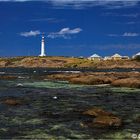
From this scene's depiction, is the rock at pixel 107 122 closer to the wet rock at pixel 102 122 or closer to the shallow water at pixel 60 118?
Result: the wet rock at pixel 102 122

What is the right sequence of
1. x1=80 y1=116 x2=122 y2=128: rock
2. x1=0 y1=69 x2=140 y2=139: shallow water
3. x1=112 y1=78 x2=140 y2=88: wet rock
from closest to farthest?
1. x1=0 y1=69 x2=140 y2=139: shallow water
2. x1=80 y1=116 x2=122 y2=128: rock
3. x1=112 y1=78 x2=140 y2=88: wet rock

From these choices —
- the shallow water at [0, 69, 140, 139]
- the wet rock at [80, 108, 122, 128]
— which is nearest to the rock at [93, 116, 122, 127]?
the wet rock at [80, 108, 122, 128]

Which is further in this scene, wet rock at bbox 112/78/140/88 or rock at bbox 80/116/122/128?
wet rock at bbox 112/78/140/88

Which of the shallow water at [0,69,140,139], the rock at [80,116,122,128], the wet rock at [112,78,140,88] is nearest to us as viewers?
the shallow water at [0,69,140,139]

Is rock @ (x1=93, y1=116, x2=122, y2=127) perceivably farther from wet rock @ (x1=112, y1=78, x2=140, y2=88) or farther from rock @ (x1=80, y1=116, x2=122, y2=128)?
wet rock @ (x1=112, y1=78, x2=140, y2=88)

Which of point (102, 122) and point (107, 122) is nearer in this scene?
point (107, 122)

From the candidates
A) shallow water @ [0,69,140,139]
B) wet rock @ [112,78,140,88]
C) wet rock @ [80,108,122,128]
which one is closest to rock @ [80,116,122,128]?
wet rock @ [80,108,122,128]

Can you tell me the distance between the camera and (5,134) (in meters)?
23.0

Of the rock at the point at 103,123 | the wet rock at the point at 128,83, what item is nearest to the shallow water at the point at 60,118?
the rock at the point at 103,123

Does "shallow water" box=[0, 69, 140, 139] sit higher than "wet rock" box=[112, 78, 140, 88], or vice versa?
"wet rock" box=[112, 78, 140, 88]

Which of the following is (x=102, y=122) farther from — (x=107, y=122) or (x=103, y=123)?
(x=107, y=122)

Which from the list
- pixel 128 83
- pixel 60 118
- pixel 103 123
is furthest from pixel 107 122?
pixel 128 83

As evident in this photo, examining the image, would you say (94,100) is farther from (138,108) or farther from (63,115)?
(63,115)

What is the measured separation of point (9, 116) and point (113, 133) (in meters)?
8.63
